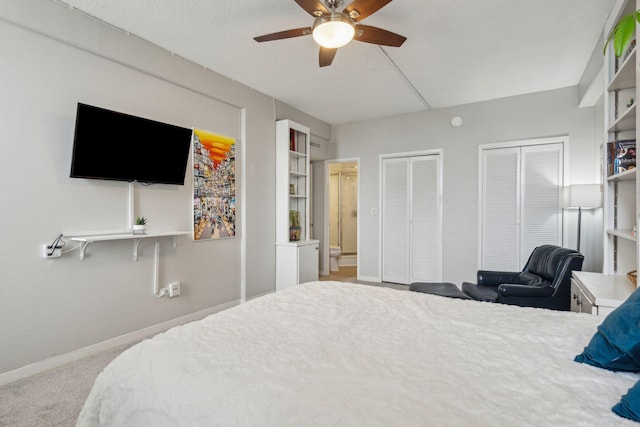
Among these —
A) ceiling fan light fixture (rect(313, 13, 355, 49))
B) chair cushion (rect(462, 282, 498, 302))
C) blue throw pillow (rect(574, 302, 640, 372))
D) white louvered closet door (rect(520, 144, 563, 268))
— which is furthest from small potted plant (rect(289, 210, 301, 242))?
blue throw pillow (rect(574, 302, 640, 372))

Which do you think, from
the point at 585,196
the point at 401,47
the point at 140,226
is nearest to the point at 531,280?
the point at 585,196

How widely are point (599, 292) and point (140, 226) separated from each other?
11.1ft

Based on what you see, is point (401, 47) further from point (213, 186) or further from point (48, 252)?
point (48, 252)

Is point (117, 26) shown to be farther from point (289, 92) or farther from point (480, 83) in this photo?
point (480, 83)

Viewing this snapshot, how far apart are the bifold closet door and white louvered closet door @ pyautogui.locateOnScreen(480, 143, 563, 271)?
2.18 ft

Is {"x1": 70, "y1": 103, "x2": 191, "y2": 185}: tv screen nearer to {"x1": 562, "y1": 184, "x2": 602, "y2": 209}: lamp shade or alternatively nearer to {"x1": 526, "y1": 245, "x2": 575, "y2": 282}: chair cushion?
{"x1": 526, "y1": 245, "x2": 575, "y2": 282}: chair cushion

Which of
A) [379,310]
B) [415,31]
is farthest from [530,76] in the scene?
[379,310]

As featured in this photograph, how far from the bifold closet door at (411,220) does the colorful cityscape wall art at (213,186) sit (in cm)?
263

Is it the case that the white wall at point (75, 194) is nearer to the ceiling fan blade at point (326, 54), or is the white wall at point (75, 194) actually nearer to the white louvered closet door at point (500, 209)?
the ceiling fan blade at point (326, 54)

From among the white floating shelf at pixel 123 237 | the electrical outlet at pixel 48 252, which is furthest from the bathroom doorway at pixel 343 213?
the electrical outlet at pixel 48 252

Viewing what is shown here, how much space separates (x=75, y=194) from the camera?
98.9 inches

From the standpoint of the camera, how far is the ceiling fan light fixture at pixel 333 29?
2.08 m

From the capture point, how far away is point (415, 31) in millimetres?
2791

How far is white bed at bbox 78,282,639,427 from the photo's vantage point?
2.82 feet
